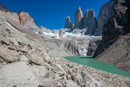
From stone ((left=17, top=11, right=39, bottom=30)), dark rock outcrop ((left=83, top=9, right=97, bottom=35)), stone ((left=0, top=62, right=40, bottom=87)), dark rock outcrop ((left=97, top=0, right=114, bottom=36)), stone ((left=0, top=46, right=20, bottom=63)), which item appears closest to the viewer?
stone ((left=0, top=62, right=40, bottom=87))

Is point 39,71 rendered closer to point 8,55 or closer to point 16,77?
point 16,77

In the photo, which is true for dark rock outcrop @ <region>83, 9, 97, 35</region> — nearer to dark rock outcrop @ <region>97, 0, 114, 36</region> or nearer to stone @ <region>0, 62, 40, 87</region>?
dark rock outcrop @ <region>97, 0, 114, 36</region>

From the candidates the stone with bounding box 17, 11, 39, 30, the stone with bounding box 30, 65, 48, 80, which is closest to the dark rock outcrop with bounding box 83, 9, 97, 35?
the stone with bounding box 17, 11, 39, 30

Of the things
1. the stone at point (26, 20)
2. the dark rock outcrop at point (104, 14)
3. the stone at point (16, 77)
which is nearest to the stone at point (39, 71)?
the stone at point (16, 77)

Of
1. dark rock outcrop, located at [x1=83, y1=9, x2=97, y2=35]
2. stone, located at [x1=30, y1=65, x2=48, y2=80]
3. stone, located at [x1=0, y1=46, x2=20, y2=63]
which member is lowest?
stone, located at [x1=30, y1=65, x2=48, y2=80]

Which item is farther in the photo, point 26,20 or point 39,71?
point 26,20

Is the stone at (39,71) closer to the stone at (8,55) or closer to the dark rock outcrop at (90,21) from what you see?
the stone at (8,55)

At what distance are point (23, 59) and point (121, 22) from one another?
61.6 metres

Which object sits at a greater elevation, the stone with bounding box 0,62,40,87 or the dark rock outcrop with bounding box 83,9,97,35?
the dark rock outcrop with bounding box 83,9,97,35

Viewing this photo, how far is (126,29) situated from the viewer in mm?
54750

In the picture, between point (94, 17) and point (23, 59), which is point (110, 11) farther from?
point (23, 59)

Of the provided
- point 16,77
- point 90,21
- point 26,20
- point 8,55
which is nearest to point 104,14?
point 90,21

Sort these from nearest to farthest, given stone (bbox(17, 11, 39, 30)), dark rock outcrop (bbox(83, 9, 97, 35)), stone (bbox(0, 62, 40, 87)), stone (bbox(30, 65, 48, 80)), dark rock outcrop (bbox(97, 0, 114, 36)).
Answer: stone (bbox(0, 62, 40, 87)), stone (bbox(30, 65, 48, 80)), dark rock outcrop (bbox(97, 0, 114, 36)), stone (bbox(17, 11, 39, 30)), dark rock outcrop (bbox(83, 9, 97, 35))

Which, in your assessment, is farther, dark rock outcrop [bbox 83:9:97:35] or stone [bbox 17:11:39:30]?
dark rock outcrop [bbox 83:9:97:35]
